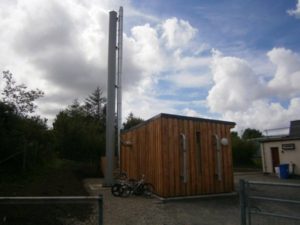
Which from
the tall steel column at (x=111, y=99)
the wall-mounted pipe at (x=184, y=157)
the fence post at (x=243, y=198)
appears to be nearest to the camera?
the fence post at (x=243, y=198)

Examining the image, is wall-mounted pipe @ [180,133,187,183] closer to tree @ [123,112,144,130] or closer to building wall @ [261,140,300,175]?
building wall @ [261,140,300,175]

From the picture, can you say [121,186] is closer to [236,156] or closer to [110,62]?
[110,62]

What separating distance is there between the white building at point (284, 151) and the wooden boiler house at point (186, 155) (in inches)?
338

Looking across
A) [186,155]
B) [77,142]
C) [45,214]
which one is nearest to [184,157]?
[186,155]

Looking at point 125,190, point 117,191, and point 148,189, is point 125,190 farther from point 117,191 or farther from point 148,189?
point 148,189

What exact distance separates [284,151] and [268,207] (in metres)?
11.7

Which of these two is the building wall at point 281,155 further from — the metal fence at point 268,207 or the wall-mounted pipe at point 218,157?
the wall-mounted pipe at point 218,157

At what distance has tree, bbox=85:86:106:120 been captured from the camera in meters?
49.6

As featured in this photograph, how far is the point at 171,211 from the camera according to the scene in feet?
25.8

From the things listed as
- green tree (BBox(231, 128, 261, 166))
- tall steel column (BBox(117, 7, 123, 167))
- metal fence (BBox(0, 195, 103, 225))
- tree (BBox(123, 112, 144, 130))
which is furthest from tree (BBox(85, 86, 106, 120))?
metal fence (BBox(0, 195, 103, 225))

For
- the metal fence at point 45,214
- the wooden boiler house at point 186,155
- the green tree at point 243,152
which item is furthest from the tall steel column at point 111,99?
the green tree at point 243,152

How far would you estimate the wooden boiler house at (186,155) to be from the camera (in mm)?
9812

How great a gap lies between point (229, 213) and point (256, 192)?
398 centimetres

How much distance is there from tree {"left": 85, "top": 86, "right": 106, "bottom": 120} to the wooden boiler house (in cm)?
3858
